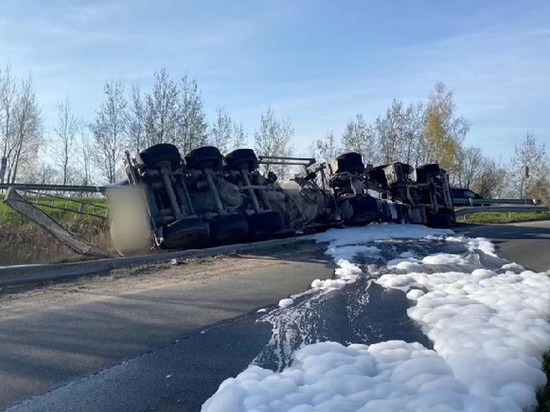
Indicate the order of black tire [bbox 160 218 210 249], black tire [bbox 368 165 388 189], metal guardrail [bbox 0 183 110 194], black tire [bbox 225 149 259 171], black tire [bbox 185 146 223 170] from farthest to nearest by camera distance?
1. black tire [bbox 368 165 388 189]
2. black tire [bbox 225 149 259 171]
3. black tire [bbox 185 146 223 170]
4. black tire [bbox 160 218 210 249]
5. metal guardrail [bbox 0 183 110 194]

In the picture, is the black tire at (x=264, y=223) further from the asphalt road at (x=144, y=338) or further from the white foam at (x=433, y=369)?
the white foam at (x=433, y=369)

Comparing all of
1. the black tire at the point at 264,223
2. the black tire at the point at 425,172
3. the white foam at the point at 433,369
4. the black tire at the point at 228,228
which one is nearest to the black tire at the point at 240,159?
the black tire at the point at 264,223

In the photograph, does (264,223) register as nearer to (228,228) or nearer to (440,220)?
(228,228)

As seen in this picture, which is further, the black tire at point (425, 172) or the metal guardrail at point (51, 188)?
the black tire at point (425, 172)

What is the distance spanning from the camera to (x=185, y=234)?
12484 millimetres

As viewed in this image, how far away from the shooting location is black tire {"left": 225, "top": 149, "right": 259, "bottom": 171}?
15.1 metres

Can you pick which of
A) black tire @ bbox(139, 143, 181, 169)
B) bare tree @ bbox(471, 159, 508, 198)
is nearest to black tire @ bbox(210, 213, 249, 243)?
black tire @ bbox(139, 143, 181, 169)

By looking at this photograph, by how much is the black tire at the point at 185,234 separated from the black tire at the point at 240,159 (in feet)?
8.74

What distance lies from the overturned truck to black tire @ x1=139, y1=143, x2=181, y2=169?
22 millimetres

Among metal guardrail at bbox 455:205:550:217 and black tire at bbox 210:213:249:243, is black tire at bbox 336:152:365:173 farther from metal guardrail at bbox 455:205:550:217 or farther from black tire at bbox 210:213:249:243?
metal guardrail at bbox 455:205:550:217

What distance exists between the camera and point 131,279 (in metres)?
9.18

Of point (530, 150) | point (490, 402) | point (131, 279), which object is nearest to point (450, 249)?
point (131, 279)

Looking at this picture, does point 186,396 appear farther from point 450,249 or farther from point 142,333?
point 450,249

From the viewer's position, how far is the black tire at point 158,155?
1310cm
